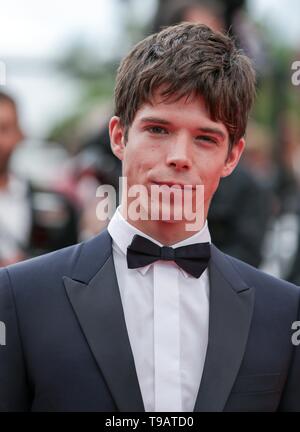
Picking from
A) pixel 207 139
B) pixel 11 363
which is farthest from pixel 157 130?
pixel 11 363

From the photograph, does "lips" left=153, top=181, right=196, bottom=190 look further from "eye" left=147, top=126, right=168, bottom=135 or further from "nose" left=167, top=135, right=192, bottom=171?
"eye" left=147, top=126, right=168, bottom=135

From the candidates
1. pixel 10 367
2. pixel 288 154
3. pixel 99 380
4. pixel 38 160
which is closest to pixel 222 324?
pixel 99 380

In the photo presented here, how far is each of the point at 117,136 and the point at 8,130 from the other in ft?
11.3

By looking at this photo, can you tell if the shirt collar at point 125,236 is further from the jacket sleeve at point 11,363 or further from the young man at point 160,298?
the jacket sleeve at point 11,363

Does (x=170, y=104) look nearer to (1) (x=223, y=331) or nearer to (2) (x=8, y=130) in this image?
(1) (x=223, y=331)

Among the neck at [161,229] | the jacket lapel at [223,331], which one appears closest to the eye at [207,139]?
the neck at [161,229]

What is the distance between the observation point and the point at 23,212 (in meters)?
6.41

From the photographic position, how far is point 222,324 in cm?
315

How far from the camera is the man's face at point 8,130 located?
6.59 meters

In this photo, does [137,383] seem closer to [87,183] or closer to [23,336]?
[23,336]

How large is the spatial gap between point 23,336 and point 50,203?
361 centimetres

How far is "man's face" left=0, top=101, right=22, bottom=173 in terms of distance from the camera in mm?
6586

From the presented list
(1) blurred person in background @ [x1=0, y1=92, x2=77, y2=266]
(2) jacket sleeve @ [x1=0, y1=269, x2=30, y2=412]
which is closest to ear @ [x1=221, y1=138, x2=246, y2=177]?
(2) jacket sleeve @ [x1=0, y1=269, x2=30, y2=412]

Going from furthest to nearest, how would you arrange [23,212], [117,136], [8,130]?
[8,130]
[23,212]
[117,136]
